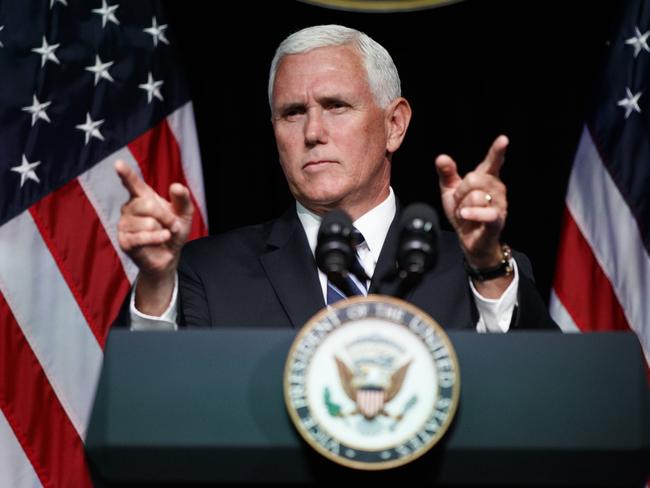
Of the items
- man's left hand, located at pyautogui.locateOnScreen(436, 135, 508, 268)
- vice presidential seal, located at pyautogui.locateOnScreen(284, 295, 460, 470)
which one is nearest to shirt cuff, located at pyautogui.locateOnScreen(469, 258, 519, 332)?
man's left hand, located at pyautogui.locateOnScreen(436, 135, 508, 268)

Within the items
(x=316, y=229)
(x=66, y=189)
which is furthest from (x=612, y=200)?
(x=66, y=189)

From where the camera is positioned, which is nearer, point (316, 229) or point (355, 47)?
point (316, 229)

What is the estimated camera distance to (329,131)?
227cm

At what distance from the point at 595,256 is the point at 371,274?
124cm

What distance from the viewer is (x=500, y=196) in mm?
1466

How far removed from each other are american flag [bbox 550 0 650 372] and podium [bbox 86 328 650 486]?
1866 millimetres

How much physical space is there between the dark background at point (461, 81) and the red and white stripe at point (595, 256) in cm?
18

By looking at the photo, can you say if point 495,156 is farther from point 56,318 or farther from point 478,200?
point 56,318

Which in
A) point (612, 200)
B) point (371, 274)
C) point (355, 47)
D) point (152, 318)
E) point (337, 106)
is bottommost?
point (612, 200)

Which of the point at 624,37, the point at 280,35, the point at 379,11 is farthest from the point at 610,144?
the point at 280,35

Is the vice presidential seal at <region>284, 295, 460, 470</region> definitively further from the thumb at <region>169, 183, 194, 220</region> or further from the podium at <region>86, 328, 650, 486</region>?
the thumb at <region>169, 183, 194, 220</region>

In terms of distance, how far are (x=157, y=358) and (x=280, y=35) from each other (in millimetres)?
2203

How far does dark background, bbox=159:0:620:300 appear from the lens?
3232mm

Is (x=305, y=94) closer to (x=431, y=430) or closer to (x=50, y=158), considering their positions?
(x=50, y=158)
